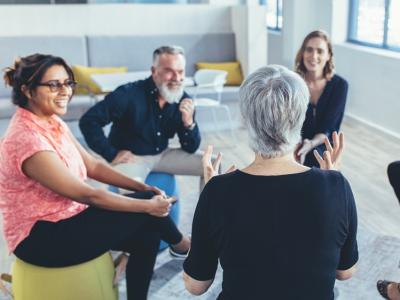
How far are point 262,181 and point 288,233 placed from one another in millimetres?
143

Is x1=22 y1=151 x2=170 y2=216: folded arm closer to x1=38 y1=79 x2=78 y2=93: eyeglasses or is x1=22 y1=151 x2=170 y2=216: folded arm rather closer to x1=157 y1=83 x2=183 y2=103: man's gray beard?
x1=38 y1=79 x2=78 y2=93: eyeglasses

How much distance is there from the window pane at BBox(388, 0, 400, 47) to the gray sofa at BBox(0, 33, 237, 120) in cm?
167

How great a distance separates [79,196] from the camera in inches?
83.0

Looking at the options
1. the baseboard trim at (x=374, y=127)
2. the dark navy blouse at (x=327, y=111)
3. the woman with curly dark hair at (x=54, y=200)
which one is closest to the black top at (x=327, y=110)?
the dark navy blouse at (x=327, y=111)

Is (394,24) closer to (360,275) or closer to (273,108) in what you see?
(360,275)

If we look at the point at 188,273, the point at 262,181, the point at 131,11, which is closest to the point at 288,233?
the point at 262,181

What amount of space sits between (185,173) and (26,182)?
4.28 feet

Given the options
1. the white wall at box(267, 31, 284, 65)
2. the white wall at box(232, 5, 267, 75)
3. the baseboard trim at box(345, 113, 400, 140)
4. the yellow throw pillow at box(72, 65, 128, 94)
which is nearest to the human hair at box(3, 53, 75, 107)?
the yellow throw pillow at box(72, 65, 128, 94)

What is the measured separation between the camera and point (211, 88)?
5.45 m

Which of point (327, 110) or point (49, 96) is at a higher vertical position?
point (49, 96)

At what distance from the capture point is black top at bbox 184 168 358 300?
52.8 inches

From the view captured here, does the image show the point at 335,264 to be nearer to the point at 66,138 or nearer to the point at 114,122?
the point at 66,138

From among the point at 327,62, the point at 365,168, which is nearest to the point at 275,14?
the point at 365,168

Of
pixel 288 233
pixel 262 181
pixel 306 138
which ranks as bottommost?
pixel 306 138
